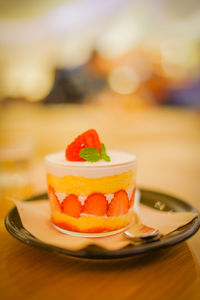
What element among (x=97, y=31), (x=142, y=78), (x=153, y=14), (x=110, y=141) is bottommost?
(x=110, y=141)

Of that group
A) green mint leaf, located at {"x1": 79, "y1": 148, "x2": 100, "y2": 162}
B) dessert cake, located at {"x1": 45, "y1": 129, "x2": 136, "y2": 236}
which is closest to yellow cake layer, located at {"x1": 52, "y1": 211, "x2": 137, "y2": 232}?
dessert cake, located at {"x1": 45, "y1": 129, "x2": 136, "y2": 236}

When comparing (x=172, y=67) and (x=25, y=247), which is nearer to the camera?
(x=25, y=247)

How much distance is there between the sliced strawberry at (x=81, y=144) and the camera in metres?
0.58

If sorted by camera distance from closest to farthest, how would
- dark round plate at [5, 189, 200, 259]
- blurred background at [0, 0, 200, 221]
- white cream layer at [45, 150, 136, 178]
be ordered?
dark round plate at [5, 189, 200, 259]
white cream layer at [45, 150, 136, 178]
blurred background at [0, 0, 200, 221]

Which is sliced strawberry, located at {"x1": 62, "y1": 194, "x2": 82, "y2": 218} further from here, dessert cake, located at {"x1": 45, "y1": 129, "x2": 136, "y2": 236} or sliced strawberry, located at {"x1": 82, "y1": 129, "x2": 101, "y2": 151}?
sliced strawberry, located at {"x1": 82, "y1": 129, "x2": 101, "y2": 151}

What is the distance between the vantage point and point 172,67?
494cm

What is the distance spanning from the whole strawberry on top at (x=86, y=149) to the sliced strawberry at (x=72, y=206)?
0.09 meters

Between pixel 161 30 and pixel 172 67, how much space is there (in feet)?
2.45

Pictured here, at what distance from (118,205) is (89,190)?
81mm

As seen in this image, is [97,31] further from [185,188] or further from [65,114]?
[185,188]

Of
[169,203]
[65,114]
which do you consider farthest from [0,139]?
[169,203]

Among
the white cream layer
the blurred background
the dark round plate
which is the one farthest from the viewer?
the blurred background

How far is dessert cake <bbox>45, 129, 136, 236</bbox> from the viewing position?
1.78 ft

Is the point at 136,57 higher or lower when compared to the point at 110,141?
higher
